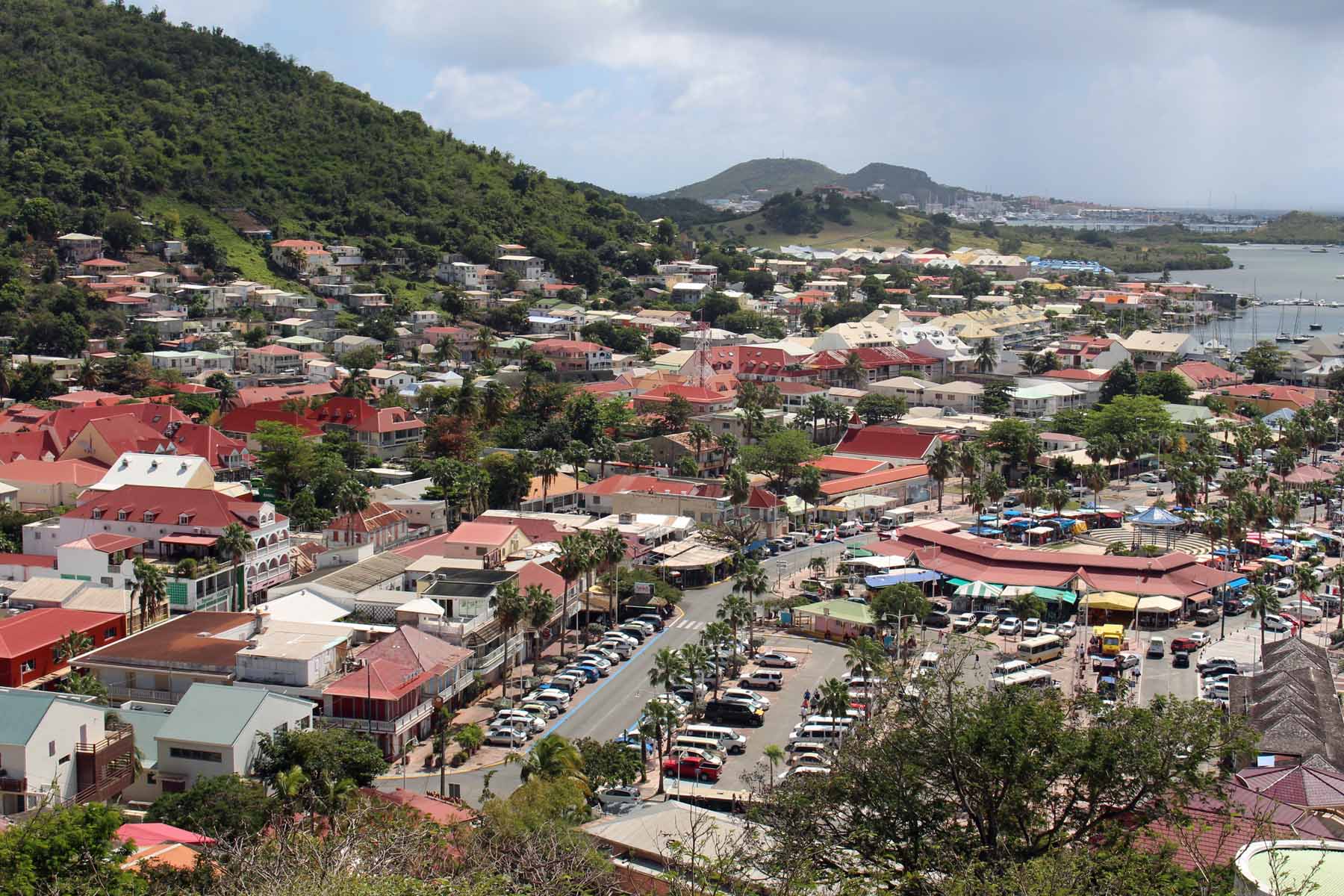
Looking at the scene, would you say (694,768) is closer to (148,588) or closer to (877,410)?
(148,588)

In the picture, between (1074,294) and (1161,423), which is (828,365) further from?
(1074,294)

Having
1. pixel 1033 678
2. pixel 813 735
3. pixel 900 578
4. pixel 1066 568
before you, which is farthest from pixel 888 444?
pixel 813 735

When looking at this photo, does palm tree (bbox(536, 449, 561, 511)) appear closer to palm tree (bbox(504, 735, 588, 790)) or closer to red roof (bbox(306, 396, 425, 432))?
red roof (bbox(306, 396, 425, 432))

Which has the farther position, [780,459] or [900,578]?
[780,459]

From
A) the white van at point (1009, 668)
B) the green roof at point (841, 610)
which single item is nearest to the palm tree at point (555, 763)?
the white van at point (1009, 668)

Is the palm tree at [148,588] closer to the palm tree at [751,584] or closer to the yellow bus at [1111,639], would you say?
the palm tree at [751,584]

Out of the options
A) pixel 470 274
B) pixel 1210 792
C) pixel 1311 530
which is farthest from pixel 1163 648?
pixel 470 274
